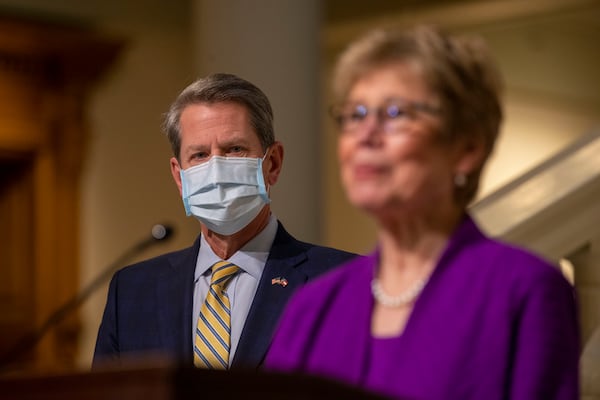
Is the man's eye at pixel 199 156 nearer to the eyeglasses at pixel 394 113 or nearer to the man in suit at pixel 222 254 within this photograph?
the man in suit at pixel 222 254

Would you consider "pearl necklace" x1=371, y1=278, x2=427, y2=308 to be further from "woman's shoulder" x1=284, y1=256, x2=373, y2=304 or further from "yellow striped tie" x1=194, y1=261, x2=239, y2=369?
"yellow striped tie" x1=194, y1=261, x2=239, y2=369

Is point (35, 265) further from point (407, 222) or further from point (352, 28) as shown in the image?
point (407, 222)

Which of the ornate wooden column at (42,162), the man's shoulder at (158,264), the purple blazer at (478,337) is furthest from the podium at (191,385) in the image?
the ornate wooden column at (42,162)

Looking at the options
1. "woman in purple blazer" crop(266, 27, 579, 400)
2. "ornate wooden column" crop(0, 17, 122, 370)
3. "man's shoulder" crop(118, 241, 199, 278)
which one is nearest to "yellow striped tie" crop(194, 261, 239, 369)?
"man's shoulder" crop(118, 241, 199, 278)

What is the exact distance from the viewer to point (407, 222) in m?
2.06

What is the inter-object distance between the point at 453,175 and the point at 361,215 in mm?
8929

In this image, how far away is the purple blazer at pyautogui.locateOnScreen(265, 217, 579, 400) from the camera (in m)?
1.97

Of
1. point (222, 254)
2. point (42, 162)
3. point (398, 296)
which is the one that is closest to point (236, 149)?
point (222, 254)

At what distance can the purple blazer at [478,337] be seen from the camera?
1.97 meters

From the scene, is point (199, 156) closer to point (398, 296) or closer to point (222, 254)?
point (222, 254)

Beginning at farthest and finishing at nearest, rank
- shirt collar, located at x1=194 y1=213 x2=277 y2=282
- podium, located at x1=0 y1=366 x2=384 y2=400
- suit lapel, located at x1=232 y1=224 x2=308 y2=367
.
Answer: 1. shirt collar, located at x1=194 y1=213 x2=277 y2=282
2. suit lapel, located at x1=232 y1=224 x2=308 y2=367
3. podium, located at x1=0 y1=366 x2=384 y2=400

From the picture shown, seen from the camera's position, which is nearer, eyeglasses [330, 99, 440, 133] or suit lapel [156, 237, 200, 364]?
eyeglasses [330, 99, 440, 133]

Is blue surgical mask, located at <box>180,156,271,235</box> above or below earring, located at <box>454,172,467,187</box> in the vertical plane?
below

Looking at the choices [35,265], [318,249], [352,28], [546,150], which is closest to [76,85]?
[35,265]
